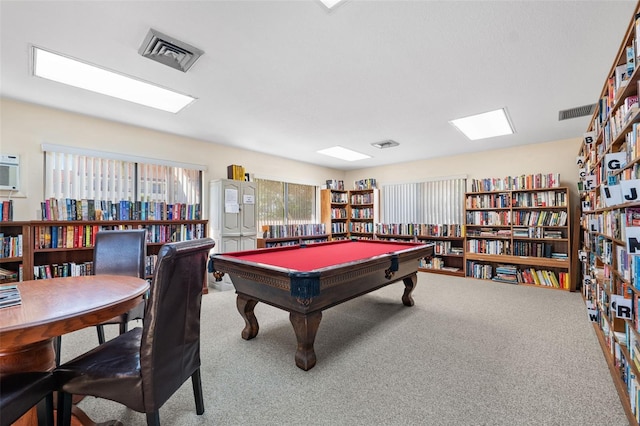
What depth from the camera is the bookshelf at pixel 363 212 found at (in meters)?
6.91

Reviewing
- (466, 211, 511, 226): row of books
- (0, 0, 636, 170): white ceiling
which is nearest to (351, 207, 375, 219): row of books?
(466, 211, 511, 226): row of books

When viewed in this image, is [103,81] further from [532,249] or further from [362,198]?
[532,249]

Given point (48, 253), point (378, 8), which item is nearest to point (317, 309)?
point (378, 8)

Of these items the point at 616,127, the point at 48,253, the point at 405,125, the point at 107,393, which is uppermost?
the point at 405,125

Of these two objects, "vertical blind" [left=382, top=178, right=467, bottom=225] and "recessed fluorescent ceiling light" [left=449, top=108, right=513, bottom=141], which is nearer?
"recessed fluorescent ceiling light" [left=449, top=108, right=513, bottom=141]

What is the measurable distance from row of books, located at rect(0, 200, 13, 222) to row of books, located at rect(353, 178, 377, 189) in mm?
6199

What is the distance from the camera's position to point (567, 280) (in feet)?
14.0

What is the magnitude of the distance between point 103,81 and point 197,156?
198 centimetres

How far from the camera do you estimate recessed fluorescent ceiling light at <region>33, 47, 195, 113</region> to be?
7.72ft

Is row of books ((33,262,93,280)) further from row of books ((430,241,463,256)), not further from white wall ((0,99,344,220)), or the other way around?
row of books ((430,241,463,256))

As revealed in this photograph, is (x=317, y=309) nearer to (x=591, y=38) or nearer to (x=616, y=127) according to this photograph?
(x=616, y=127)

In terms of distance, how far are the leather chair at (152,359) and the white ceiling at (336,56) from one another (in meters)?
1.65

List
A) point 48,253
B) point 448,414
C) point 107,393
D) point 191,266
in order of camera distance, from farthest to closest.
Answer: point 48,253
point 448,414
point 191,266
point 107,393

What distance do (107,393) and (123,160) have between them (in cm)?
358
